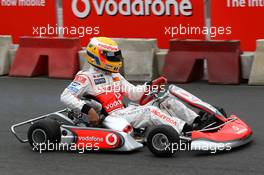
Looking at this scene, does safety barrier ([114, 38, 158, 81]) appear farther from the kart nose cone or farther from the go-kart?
the kart nose cone

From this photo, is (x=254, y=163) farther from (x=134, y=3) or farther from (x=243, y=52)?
(x=134, y=3)

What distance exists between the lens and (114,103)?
8367 millimetres

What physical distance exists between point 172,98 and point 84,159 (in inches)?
46.2

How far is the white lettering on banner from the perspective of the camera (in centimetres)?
1271

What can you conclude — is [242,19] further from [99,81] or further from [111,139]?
[111,139]

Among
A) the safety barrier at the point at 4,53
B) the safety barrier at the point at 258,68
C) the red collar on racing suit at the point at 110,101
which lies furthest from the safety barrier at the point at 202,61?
the red collar on racing suit at the point at 110,101

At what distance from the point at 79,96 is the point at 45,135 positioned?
581 mm

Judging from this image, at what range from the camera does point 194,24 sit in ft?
41.4

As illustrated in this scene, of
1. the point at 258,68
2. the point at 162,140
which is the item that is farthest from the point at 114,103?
the point at 258,68

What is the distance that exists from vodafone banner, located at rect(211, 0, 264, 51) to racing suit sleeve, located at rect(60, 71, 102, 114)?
4.55 m

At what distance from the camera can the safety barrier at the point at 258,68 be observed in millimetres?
11789

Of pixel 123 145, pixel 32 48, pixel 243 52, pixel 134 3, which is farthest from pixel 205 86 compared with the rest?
pixel 123 145

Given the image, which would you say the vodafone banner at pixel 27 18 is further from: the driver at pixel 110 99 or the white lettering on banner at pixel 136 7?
the driver at pixel 110 99

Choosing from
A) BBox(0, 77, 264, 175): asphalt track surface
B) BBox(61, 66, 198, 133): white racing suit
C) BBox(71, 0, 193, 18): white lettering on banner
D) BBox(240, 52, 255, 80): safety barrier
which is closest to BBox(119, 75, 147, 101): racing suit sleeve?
BBox(61, 66, 198, 133): white racing suit
